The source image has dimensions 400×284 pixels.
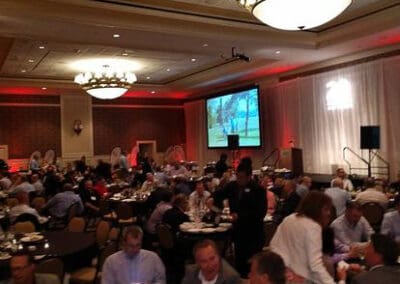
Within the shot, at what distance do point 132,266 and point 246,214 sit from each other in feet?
7.49

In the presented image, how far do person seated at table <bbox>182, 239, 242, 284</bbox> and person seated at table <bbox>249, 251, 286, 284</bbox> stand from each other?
95 centimetres

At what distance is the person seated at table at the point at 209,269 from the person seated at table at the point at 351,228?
2117 mm

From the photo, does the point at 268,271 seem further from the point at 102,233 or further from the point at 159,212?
the point at 159,212

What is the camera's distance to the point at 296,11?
14.6 ft

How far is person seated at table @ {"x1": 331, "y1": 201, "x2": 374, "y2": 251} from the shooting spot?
510cm

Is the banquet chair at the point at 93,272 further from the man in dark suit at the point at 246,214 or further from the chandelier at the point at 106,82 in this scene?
the chandelier at the point at 106,82

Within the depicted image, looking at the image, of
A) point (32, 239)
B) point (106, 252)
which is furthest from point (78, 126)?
point (106, 252)

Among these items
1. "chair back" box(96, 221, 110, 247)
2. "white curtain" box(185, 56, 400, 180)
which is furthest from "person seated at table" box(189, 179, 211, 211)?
"white curtain" box(185, 56, 400, 180)

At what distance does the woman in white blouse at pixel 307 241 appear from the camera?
3309mm

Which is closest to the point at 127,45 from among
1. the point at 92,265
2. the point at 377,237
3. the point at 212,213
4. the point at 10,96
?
the point at 212,213

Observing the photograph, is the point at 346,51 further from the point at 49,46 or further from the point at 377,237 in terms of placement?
the point at 377,237

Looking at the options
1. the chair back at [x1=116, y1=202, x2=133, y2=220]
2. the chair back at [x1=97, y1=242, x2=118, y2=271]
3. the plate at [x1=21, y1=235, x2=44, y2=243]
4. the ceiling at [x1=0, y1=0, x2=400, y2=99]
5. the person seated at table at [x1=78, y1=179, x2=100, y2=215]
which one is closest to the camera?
the chair back at [x1=97, y1=242, x2=118, y2=271]

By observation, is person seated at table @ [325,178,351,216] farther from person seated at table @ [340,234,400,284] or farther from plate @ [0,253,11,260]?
plate @ [0,253,11,260]

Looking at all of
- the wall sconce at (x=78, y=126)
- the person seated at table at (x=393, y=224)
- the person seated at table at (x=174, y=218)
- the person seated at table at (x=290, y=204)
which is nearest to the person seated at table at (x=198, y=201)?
the person seated at table at (x=174, y=218)
